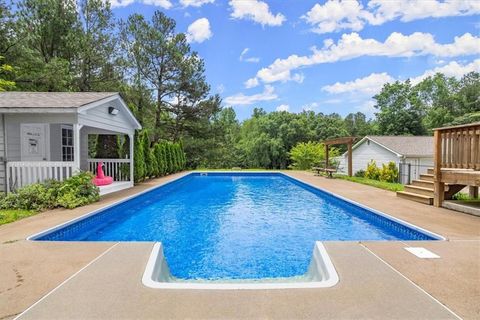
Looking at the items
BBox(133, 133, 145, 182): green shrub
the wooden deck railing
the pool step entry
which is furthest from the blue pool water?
BBox(133, 133, 145, 182): green shrub

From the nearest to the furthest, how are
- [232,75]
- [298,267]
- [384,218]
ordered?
1. [298,267]
2. [384,218]
3. [232,75]

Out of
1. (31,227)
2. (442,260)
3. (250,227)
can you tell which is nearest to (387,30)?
(250,227)

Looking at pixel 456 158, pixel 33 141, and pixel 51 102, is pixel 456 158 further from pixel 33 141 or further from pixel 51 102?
pixel 33 141

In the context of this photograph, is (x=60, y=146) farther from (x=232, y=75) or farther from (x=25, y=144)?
(x=232, y=75)

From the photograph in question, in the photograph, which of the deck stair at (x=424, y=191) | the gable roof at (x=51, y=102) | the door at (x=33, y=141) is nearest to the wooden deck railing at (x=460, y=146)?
the deck stair at (x=424, y=191)

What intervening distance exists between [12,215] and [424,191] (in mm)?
9782

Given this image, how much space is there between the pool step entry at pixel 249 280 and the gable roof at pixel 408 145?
1713cm

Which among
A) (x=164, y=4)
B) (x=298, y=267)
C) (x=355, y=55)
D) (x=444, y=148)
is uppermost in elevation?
(x=164, y=4)

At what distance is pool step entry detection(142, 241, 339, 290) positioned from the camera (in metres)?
2.98

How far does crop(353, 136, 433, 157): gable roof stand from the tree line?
5315 mm

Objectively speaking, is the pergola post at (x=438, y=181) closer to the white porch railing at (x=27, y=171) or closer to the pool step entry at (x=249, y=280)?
the pool step entry at (x=249, y=280)

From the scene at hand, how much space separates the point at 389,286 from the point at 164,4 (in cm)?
2203

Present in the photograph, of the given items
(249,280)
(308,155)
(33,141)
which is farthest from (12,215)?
(308,155)

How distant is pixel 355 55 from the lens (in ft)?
77.9
